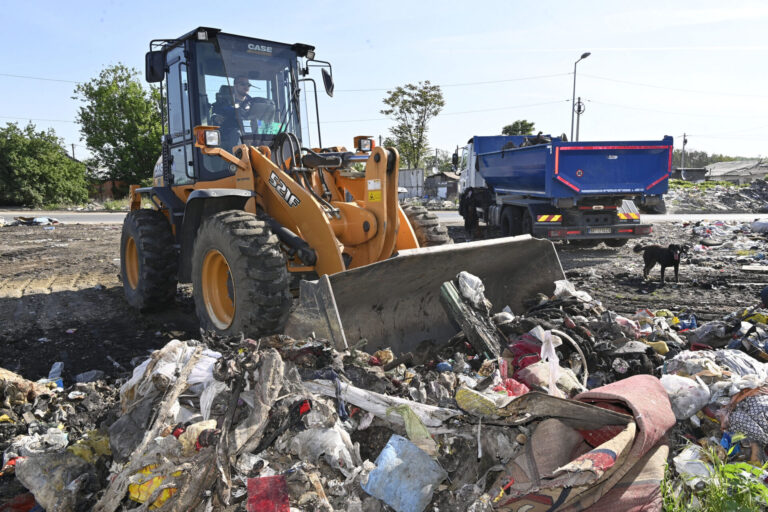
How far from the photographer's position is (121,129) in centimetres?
3284

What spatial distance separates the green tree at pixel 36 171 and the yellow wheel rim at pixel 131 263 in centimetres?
2602

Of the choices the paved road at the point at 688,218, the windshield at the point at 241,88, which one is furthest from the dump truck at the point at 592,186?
the paved road at the point at 688,218

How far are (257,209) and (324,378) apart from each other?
234cm

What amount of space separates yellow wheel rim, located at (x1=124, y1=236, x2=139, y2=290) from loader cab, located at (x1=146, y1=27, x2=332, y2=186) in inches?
55.7

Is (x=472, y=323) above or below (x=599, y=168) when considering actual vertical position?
below

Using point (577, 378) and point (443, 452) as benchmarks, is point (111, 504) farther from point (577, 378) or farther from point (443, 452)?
point (577, 378)

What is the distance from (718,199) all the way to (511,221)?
1989 cm

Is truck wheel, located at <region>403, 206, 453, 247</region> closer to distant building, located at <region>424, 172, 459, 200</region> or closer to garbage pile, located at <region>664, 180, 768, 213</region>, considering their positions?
garbage pile, located at <region>664, 180, 768, 213</region>

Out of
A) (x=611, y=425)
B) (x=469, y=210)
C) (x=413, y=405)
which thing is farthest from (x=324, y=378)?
(x=469, y=210)

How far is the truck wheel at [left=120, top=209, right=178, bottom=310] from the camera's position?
5.88 m

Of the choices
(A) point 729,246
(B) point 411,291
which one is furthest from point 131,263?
(A) point 729,246

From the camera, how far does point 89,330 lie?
5582mm

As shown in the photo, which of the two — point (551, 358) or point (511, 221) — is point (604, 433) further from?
point (511, 221)

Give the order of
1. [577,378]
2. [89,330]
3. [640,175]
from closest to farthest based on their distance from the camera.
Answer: [577,378]
[89,330]
[640,175]
